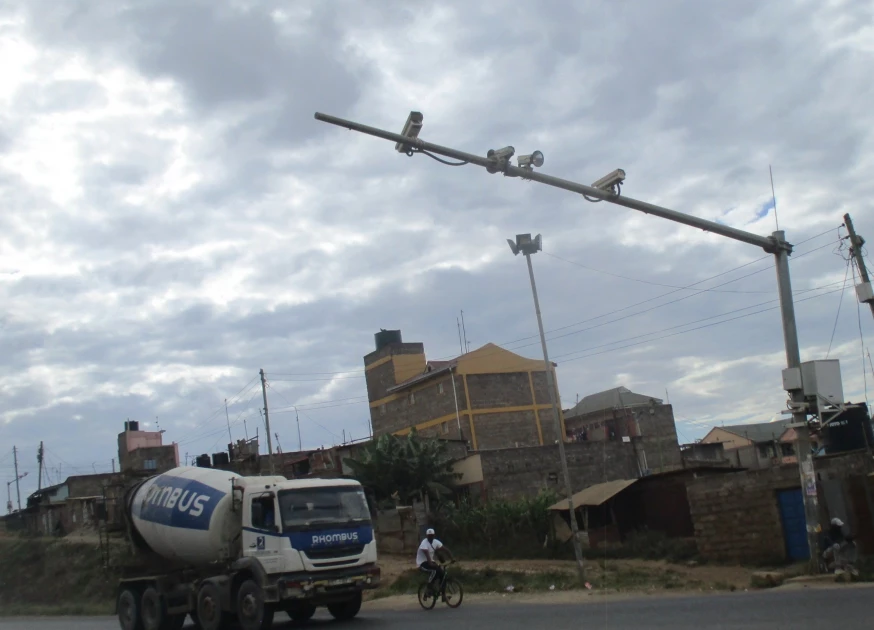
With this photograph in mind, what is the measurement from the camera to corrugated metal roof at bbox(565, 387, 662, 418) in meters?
73.4

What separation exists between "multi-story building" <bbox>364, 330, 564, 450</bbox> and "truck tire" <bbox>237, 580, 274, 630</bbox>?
37508 mm

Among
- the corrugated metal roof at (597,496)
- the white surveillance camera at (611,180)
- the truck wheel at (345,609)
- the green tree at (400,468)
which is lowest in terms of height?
the truck wheel at (345,609)

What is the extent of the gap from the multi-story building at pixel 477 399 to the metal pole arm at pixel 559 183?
126ft

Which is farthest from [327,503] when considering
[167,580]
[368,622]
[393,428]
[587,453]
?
[393,428]

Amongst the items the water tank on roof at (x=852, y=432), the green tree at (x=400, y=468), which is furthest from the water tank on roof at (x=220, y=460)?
the water tank on roof at (x=852, y=432)

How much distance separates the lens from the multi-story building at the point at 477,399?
55844 mm

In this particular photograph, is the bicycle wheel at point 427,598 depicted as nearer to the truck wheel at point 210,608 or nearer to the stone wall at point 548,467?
the truck wheel at point 210,608

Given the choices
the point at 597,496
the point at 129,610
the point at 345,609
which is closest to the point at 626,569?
the point at 597,496

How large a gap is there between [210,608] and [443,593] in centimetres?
528

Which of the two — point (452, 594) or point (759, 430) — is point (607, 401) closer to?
point (759, 430)

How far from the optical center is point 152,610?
1889 cm

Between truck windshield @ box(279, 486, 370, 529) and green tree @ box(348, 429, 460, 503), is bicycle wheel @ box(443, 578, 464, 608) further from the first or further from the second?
green tree @ box(348, 429, 460, 503)

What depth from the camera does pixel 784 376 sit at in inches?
723

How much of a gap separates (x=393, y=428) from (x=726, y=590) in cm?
4523
